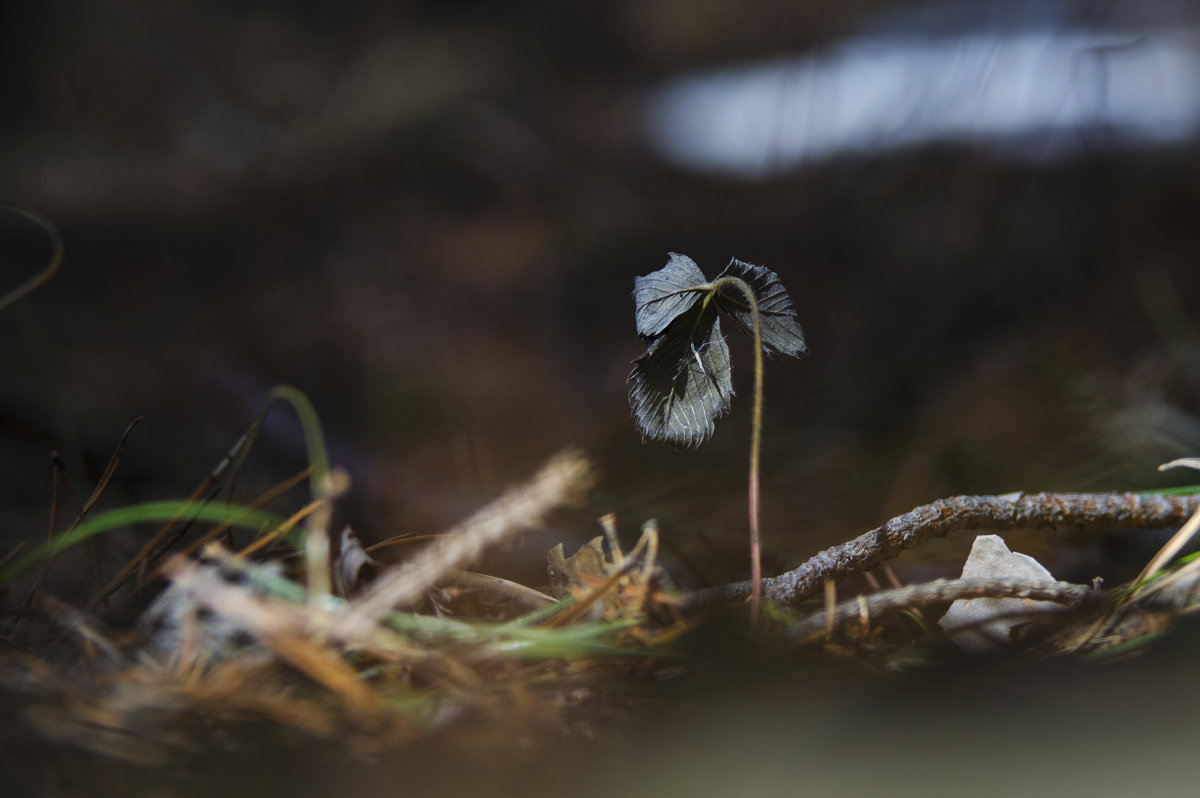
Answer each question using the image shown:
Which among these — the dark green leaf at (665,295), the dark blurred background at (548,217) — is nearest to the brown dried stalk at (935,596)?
the dark green leaf at (665,295)

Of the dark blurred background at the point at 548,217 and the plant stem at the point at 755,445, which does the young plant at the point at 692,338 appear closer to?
the plant stem at the point at 755,445

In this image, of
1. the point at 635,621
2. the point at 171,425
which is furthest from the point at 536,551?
the point at 171,425

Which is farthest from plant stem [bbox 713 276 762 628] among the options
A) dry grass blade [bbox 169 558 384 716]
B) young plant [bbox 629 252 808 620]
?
dry grass blade [bbox 169 558 384 716]

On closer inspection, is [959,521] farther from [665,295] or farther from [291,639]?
[291,639]

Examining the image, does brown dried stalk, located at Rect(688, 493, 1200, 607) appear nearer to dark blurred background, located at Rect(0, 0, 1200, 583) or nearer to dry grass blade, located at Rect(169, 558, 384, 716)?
dry grass blade, located at Rect(169, 558, 384, 716)

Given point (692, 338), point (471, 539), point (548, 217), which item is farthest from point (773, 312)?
point (548, 217)

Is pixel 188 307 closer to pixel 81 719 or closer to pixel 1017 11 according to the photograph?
pixel 81 719
